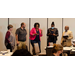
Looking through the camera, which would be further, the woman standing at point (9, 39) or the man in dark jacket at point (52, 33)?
the man in dark jacket at point (52, 33)

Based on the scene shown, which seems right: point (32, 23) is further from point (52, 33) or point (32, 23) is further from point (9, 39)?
point (9, 39)

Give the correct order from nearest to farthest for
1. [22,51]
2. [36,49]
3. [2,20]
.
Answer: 1. [22,51]
2. [36,49]
3. [2,20]

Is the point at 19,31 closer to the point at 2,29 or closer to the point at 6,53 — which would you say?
the point at 2,29

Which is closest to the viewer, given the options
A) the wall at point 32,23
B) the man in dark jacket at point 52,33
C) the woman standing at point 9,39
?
the woman standing at point 9,39

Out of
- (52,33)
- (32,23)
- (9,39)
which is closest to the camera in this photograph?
(9,39)

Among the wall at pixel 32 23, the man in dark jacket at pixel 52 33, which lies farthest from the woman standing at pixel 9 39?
the wall at pixel 32 23

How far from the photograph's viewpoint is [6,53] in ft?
9.61

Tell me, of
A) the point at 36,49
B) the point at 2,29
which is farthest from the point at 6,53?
the point at 2,29

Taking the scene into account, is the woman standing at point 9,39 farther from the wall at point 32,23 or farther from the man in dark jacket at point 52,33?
the wall at point 32,23

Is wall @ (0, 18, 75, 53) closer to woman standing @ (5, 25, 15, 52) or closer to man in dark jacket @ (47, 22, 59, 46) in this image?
man in dark jacket @ (47, 22, 59, 46)

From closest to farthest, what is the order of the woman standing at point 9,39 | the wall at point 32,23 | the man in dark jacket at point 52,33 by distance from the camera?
the woman standing at point 9,39 → the man in dark jacket at point 52,33 → the wall at point 32,23

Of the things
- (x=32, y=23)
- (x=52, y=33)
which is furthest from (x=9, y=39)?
(x=32, y=23)

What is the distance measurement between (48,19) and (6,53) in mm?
3721

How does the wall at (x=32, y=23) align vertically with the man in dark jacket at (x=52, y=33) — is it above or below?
above
